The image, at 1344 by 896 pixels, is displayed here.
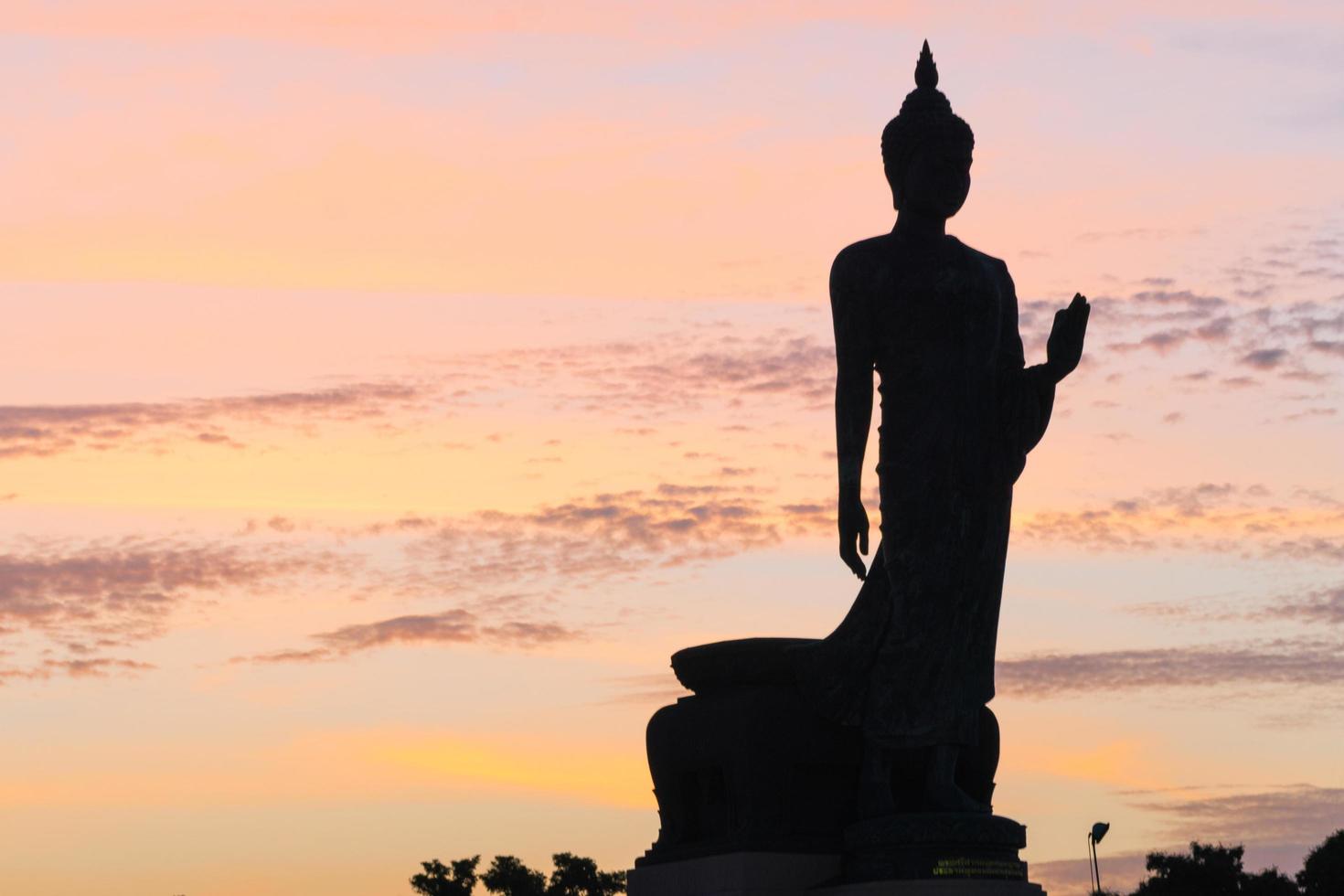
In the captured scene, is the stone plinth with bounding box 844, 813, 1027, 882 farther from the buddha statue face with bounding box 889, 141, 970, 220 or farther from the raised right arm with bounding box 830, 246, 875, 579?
the buddha statue face with bounding box 889, 141, 970, 220

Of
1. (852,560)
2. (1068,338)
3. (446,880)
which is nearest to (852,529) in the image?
(852,560)

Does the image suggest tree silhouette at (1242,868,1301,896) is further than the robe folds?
Yes

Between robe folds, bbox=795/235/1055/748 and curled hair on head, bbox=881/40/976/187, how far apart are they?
71 centimetres

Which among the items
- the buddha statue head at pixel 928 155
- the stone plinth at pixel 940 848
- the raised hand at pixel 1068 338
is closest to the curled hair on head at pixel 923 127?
the buddha statue head at pixel 928 155

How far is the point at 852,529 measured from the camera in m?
19.0

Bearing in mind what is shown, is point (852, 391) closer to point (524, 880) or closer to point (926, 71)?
point (926, 71)

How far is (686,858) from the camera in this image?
19.0 m

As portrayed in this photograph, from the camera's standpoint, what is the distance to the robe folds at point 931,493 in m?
18.7

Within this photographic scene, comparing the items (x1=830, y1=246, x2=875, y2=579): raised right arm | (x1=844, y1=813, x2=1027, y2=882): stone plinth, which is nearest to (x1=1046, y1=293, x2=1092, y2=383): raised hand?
(x1=830, y1=246, x2=875, y2=579): raised right arm

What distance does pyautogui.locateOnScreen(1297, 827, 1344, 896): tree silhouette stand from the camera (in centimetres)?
4841

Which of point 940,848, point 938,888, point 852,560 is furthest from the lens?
point 852,560

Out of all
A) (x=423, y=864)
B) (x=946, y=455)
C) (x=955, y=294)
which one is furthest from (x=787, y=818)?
(x=423, y=864)

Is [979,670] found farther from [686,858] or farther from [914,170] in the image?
[914,170]

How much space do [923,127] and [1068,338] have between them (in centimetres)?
205
